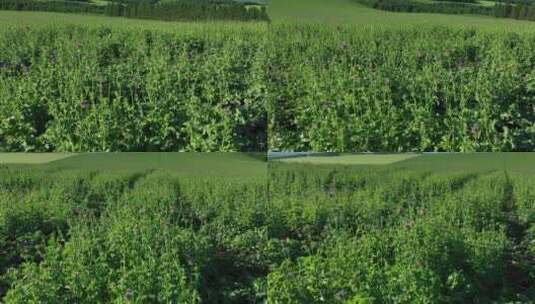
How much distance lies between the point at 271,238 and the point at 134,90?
75.9 inches

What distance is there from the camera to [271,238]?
506 cm

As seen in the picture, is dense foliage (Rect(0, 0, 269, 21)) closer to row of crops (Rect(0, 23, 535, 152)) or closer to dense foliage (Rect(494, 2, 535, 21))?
row of crops (Rect(0, 23, 535, 152))

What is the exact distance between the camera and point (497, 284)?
16.7 ft

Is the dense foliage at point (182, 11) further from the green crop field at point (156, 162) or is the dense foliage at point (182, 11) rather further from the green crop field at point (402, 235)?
the green crop field at point (402, 235)

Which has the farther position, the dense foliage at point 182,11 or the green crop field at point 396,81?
the dense foliage at point 182,11

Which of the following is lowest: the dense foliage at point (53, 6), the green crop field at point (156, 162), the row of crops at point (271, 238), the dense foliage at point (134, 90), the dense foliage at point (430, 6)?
the row of crops at point (271, 238)

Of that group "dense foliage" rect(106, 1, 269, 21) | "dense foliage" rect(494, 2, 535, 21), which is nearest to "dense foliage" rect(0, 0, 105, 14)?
"dense foliage" rect(106, 1, 269, 21)

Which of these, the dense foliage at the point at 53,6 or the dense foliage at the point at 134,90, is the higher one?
the dense foliage at the point at 53,6

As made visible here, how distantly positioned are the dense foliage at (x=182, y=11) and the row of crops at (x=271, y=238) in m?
1.92

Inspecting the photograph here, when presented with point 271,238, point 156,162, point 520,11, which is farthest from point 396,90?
point 156,162

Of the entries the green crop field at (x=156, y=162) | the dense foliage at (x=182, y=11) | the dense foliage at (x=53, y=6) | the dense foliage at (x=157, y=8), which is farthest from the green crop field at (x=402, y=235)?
the dense foliage at (x=53, y=6)

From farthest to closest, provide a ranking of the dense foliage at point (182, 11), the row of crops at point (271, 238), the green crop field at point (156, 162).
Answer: the dense foliage at point (182, 11) → the green crop field at point (156, 162) → the row of crops at point (271, 238)

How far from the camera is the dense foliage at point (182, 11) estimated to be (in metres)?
6.25

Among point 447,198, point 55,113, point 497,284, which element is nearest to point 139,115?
point 55,113
